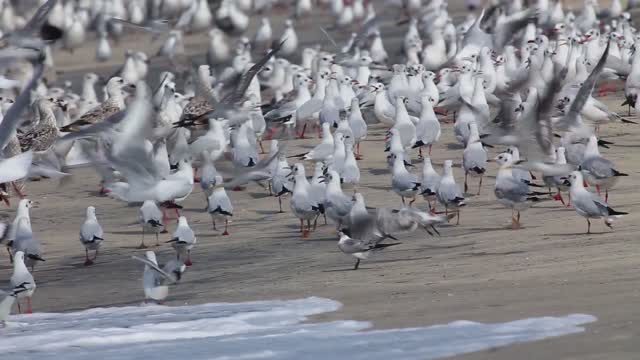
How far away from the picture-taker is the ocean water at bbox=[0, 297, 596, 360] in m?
9.43

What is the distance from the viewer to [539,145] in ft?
46.1

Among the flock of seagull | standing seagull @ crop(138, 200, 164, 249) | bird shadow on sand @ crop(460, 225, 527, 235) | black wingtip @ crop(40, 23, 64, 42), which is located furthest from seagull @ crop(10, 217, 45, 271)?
bird shadow on sand @ crop(460, 225, 527, 235)

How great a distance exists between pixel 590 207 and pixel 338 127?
546 cm

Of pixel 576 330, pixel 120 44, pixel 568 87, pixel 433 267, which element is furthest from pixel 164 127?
pixel 120 44

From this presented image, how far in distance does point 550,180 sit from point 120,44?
22.2 metres

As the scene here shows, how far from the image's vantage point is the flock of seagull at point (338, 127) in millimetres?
13820

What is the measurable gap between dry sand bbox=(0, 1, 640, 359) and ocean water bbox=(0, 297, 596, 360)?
232 mm

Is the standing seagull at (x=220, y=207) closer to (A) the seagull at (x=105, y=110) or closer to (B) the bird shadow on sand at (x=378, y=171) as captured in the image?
(B) the bird shadow on sand at (x=378, y=171)

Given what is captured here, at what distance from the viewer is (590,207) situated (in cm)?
1284

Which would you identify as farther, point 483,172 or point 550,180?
point 483,172

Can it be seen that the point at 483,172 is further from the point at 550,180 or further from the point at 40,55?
the point at 40,55

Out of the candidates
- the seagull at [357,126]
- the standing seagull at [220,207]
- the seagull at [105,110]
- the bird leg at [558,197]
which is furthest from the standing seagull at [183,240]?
the seagull at [105,110]

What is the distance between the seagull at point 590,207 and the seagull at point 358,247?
1534 mm

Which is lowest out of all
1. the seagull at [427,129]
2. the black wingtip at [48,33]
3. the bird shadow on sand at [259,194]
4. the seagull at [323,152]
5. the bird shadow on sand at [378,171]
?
the bird shadow on sand at [259,194]
